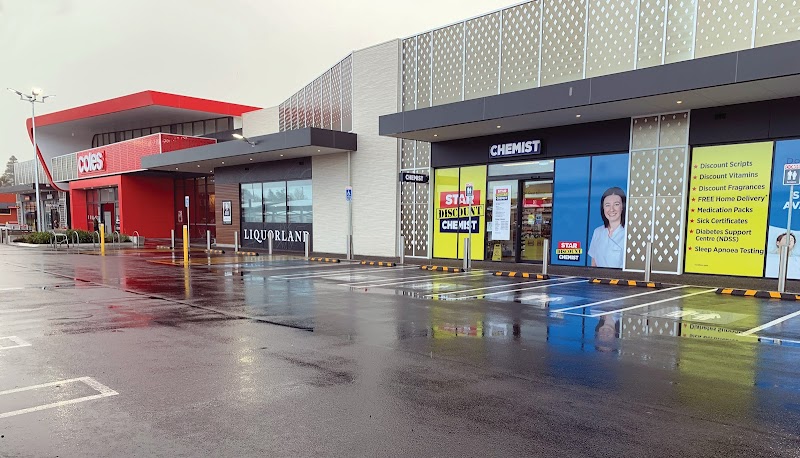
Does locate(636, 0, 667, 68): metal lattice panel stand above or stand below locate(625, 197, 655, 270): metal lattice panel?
above

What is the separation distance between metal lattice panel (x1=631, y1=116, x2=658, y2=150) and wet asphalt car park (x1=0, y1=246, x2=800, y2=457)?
5901 mm

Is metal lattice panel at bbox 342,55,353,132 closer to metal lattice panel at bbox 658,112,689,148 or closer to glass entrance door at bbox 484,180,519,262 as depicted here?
glass entrance door at bbox 484,180,519,262

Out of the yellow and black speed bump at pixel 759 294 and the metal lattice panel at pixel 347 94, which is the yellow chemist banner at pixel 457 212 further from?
the yellow and black speed bump at pixel 759 294

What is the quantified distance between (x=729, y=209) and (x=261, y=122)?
2758cm

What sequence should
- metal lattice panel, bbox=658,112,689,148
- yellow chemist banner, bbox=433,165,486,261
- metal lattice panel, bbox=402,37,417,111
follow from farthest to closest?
metal lattice panel, bbox=402,37,417,111
yellow chemist banner, bbox=433,165,486,261
metal lattice panel, bbox=658,112,689,148

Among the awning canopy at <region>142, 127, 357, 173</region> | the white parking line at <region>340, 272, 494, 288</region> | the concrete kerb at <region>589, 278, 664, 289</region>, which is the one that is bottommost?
the white parking line at <region>340, 272, 494, 288</region>

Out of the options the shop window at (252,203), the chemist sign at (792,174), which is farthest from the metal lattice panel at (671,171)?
the shop window at (252,203)

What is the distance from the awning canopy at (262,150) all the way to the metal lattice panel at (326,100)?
83.2 inches

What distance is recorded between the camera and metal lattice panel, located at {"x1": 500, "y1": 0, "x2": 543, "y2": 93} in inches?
680

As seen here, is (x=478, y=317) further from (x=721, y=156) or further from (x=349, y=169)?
(x=349, y=169)

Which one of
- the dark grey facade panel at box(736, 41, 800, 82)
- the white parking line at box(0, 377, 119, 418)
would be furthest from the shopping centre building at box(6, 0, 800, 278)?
the white parking line at box(0, 377, 119, 418)

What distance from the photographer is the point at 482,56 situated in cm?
1880

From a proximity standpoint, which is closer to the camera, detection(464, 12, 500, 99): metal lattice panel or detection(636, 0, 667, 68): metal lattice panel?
detection(636, 0, 667, 68): metal lattice panel

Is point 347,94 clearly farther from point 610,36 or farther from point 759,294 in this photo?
point 759,294
